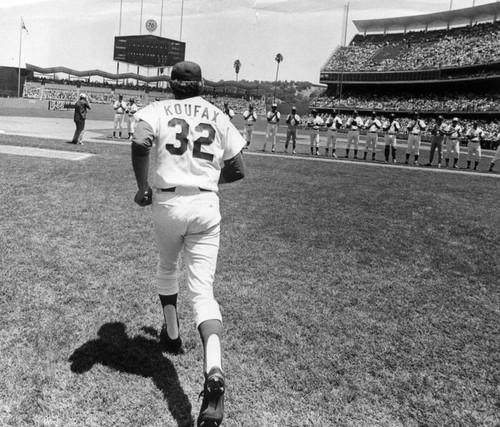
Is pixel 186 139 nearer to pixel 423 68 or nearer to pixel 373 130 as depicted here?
pixel 373 130

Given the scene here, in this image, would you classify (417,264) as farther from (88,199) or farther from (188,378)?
(88,199)

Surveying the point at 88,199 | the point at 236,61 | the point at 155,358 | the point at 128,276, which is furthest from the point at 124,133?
the point at 236,61

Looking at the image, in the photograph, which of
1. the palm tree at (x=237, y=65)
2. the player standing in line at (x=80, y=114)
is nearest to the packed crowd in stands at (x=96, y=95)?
the palm tree at (x=237, y=65)

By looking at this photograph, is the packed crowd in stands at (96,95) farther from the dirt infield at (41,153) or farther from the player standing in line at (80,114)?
the dirt infield at (41,153)

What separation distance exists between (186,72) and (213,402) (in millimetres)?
2066

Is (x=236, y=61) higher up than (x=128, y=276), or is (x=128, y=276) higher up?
(x=236, y=61)

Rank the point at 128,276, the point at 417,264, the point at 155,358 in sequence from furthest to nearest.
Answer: the point at 417,264
the point at 128,276
the point at 155,358

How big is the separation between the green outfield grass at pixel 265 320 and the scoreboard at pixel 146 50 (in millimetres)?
63116

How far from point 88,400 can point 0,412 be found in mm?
483

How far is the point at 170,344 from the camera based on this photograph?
11.7ft

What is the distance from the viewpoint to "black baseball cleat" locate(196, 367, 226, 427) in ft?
Answer: 8.10

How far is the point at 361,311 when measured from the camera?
451cm

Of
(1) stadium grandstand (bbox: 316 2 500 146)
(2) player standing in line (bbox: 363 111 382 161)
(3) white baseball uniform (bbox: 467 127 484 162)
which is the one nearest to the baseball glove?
(2) player standing in line (bbox: 363 111 382 161)

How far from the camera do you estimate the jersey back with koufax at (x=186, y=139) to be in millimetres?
2996
